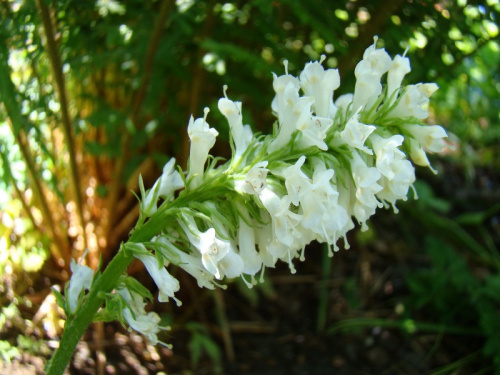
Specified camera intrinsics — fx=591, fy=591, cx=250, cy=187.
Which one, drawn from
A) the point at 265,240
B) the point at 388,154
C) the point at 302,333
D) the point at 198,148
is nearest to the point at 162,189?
the point at 198,148

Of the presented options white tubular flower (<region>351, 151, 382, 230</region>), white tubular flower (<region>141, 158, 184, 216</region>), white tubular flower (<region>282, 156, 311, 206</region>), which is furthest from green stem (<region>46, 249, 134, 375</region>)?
white tubular flower (<region>351, 151, 382, 230</region>)

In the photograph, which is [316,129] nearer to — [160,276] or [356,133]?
[356,133]

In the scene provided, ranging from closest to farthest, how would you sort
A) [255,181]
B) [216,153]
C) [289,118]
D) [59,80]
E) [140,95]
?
[255,181] < [289,118] < [59,80] < [140,95] < [216,153]

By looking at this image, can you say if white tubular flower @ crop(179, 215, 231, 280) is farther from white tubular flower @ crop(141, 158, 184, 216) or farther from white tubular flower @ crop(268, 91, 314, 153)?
white tubular flower @ crop(268, 91, 314, 153)

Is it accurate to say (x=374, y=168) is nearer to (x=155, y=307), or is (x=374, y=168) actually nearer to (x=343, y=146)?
(x=343, y=146)

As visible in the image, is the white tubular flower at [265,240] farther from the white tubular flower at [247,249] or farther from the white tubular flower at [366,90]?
the white tubular flower at [366,90]

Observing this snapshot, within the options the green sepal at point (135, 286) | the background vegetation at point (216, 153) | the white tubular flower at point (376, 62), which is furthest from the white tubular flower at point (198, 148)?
the background vegetation at point (216, 153)
